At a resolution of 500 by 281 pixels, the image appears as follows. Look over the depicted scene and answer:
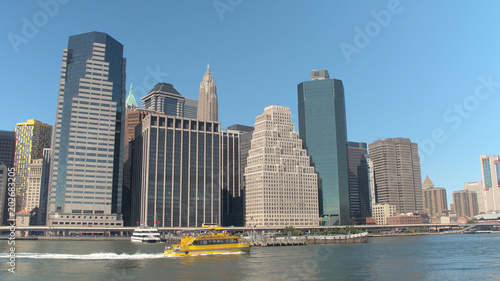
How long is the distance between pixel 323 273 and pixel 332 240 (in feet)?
371

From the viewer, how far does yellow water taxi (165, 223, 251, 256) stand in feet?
381

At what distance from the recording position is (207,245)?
390 feet

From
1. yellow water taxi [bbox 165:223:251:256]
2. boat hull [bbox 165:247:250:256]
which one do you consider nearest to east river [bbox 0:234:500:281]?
boat hull [bbox 165:247:250:256]

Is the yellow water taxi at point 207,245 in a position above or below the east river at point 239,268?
above

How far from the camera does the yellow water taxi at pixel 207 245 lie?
116 meters

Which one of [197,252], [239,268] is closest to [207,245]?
[197,252]

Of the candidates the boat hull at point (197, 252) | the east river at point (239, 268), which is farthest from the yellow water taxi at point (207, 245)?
the east river at point (239, 268)

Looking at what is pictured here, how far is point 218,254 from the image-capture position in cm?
11969

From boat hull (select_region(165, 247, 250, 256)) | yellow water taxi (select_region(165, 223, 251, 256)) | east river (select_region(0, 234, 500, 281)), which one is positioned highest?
yellow water taxi (select_region(165, 223, 251, 256))

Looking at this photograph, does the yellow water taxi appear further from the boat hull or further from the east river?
the east river

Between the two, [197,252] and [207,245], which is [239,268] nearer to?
[197,252]

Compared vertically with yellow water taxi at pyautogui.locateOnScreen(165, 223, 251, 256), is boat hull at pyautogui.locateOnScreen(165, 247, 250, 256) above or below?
below

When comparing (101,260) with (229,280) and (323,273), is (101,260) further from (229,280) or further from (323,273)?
(323,273)

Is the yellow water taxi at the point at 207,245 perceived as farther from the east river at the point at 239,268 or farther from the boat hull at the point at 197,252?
the east river at the point at 239,268
